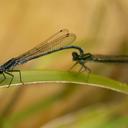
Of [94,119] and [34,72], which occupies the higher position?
[34,72]

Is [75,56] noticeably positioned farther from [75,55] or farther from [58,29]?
[58,29]

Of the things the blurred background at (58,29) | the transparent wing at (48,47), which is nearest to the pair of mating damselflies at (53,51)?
the transparent wing at (48,47)

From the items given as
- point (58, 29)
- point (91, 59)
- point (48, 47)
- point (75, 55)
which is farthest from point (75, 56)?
point (58, 29)

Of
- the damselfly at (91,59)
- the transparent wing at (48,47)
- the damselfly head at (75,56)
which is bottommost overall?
the damselfly at (91,59)

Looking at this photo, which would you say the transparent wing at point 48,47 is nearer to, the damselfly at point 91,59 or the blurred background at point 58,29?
the damselfly at point 91,59

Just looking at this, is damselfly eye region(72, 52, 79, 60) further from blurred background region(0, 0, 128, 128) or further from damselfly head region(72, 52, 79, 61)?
blurred background region(0, 0, 128, 128)

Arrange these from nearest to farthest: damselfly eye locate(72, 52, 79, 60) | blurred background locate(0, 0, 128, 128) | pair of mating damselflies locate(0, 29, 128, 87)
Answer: pair of mating damselflies locate(0, 29, 128, 87) → damselfly eye locate(72, 52, 79, 60) → blurred background locate(0, 0, 128, 128)

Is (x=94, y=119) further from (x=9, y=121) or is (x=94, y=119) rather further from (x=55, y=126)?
(x=9, y=121)

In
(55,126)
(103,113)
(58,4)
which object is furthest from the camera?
(58,4)

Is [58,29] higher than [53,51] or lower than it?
higher

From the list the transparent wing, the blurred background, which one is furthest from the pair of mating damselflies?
the blurred background

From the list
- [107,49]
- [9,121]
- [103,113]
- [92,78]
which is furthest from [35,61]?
[107,49]
